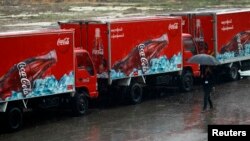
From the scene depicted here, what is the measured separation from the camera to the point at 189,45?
2605 cm

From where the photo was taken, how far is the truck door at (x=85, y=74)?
2067cm

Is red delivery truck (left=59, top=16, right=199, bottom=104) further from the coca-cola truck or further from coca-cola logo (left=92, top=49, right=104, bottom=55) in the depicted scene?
the coca-cola truck

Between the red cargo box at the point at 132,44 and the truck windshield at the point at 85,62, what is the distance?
33.5 inches

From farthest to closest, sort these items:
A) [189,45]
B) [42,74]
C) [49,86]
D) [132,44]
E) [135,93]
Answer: [189,45] → [135,93] → [132,44] → [49,86] → [42,74]

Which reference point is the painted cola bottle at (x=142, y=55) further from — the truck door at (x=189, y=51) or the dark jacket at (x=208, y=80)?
the dark jacket at (x=208, y=80)

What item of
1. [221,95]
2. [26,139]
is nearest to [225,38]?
[221,95]

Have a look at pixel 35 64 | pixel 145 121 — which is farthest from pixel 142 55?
pixel 35 64

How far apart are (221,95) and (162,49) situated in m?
2.96

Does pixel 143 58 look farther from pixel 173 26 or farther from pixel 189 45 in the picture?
pixel 189 45

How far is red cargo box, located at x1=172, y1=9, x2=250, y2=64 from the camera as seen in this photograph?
27.3m

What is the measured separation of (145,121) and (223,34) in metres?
9.66

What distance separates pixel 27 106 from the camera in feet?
63.4

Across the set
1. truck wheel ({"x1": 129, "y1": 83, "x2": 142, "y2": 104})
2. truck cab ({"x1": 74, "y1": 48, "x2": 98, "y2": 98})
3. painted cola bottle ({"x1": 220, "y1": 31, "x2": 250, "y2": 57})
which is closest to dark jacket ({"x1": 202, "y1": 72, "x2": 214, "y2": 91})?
truck wheel ({"x1": 129, "y1": 83, "x2": 142, "y2": 104})

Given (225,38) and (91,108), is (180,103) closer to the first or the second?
(91,108)
